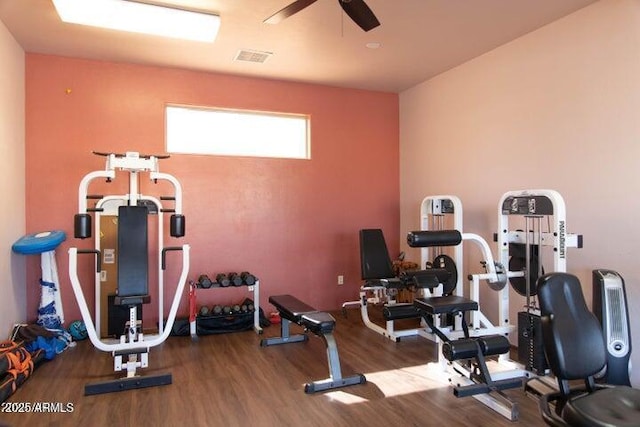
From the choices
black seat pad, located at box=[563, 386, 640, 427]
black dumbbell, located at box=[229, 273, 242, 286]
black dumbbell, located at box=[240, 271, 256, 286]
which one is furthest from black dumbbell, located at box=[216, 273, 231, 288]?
black seat pad, located at box=[563, 386, 640, 427]

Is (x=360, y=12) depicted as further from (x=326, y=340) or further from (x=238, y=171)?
(x=238, y=171)

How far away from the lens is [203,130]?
194 inches

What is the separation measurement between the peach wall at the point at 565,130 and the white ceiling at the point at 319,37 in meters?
0.22

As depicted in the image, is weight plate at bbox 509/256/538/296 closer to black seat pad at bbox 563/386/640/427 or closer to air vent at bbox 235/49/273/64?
black seat pad at bbox 563/386/640/427

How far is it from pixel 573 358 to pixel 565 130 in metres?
2.20

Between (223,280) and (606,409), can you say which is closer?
(606,409)

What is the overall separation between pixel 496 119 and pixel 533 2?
1186mm

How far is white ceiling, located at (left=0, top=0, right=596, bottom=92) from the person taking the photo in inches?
129

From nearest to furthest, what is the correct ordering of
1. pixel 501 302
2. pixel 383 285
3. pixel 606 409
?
1. pixel 606 409
2. pixel 501 302
3. pixel 383 285

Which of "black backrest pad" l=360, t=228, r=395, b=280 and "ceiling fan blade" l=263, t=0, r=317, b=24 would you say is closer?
"ceiling fan blade" l=263, t=0, r=317, b=24

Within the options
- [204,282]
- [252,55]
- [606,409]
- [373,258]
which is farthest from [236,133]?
[606,409]

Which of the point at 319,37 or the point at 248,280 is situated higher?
the point at 319,37

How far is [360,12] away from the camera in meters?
2.53

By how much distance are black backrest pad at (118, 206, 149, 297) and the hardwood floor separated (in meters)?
0.71
